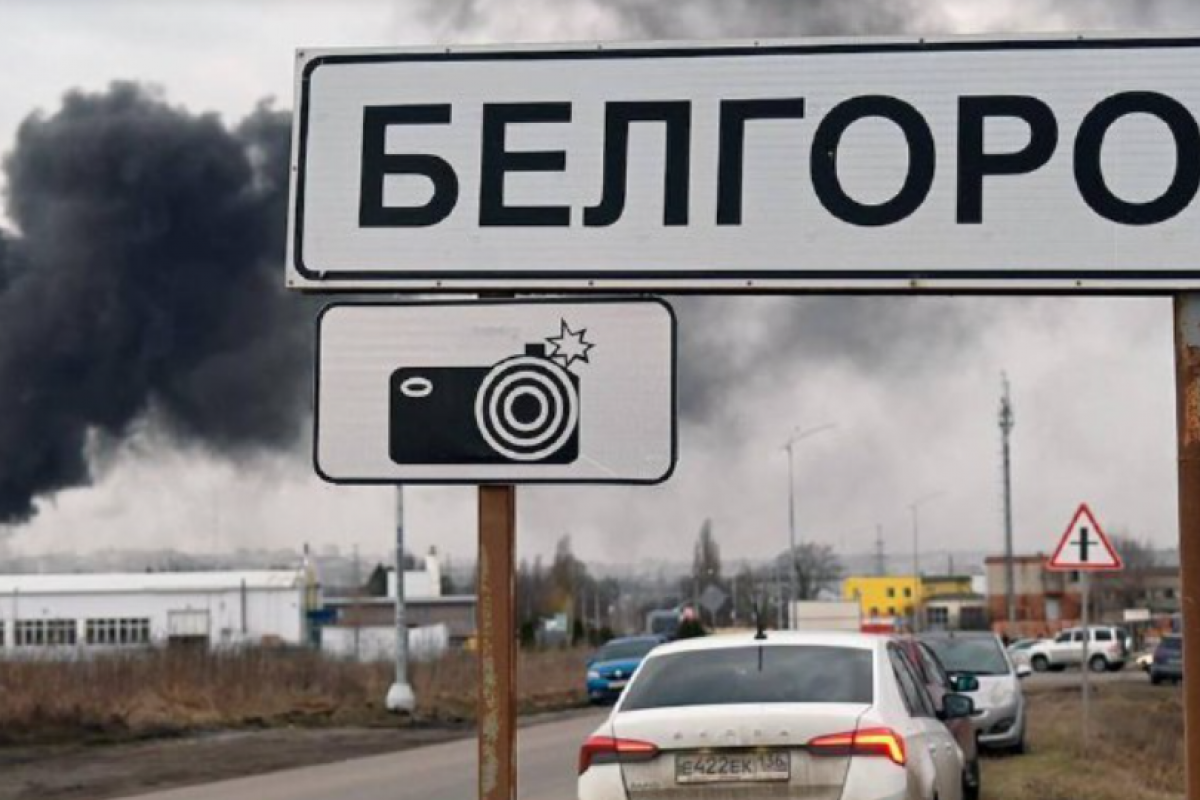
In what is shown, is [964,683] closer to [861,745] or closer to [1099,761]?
[1099,761]

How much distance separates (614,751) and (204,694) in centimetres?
2981

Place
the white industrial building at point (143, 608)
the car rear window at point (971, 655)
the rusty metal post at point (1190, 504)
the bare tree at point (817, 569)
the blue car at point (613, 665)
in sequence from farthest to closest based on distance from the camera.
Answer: the bare tree at point (817, 569)
the white industrial building at point (143, 608)
the blue car at point (613, 665)
the car rear window at point (971, 655)
the rusty metal post at point (1190, 504)

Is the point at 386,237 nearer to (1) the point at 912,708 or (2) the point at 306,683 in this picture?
(1) the point at 912,708

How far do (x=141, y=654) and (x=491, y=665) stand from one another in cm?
3698

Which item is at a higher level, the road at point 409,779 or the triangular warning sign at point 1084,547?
the triangular warning sign at point 1084,547

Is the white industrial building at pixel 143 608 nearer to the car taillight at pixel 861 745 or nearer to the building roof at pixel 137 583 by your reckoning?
the building roof at pixel 137 583

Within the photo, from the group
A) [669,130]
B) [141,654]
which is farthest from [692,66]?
[141,654]

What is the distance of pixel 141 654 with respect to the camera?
4050 centimetres

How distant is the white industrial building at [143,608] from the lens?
86625mm

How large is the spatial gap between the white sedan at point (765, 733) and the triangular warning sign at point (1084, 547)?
15.4m

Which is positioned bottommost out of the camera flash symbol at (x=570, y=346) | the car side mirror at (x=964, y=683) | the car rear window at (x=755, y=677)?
the car side mirror at (x=964, y=683)

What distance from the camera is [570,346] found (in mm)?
4941

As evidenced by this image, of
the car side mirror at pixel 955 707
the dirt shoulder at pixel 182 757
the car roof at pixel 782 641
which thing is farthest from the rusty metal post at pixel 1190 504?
the dirt shoulder at pixel 182 757

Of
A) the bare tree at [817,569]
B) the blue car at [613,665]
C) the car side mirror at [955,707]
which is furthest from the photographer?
the bare tree at [817,569]
